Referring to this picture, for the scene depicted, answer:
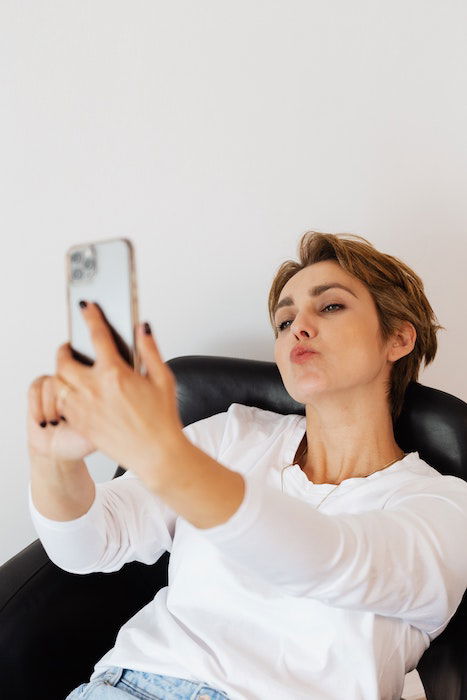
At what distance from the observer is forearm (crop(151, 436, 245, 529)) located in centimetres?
72

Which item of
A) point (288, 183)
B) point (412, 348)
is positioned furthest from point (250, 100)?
point (412, 348)

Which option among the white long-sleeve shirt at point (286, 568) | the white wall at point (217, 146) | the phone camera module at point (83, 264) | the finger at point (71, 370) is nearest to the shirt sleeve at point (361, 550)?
the white long-sleeve shirt at point (286, 568)

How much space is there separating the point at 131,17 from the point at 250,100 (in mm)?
340

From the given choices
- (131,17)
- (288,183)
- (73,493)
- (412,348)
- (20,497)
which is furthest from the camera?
→ (20,497)

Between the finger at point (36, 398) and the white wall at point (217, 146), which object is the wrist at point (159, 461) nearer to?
the finger at point (36, 398)

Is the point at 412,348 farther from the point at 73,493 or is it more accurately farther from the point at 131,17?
the point at 131,17

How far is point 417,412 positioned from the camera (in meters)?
1.40

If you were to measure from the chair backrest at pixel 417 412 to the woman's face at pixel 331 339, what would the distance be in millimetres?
118

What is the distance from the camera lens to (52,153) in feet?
5.38

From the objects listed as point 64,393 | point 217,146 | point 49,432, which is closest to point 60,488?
point 49,432

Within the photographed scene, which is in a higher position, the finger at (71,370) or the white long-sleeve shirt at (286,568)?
the finger at (71,370)

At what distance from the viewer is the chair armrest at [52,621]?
4.07 ft

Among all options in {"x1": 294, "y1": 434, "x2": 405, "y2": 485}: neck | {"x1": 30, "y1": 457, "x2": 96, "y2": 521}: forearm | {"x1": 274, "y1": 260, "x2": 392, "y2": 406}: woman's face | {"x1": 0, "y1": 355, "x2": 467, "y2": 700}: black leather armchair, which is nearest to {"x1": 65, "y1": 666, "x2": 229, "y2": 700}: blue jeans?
{"x1": 0, "y1": 355, "x2": 467, "y2": 700}: black leather armchair

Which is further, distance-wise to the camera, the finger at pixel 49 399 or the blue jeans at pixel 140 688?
the blue jeans at pixel 140 688
